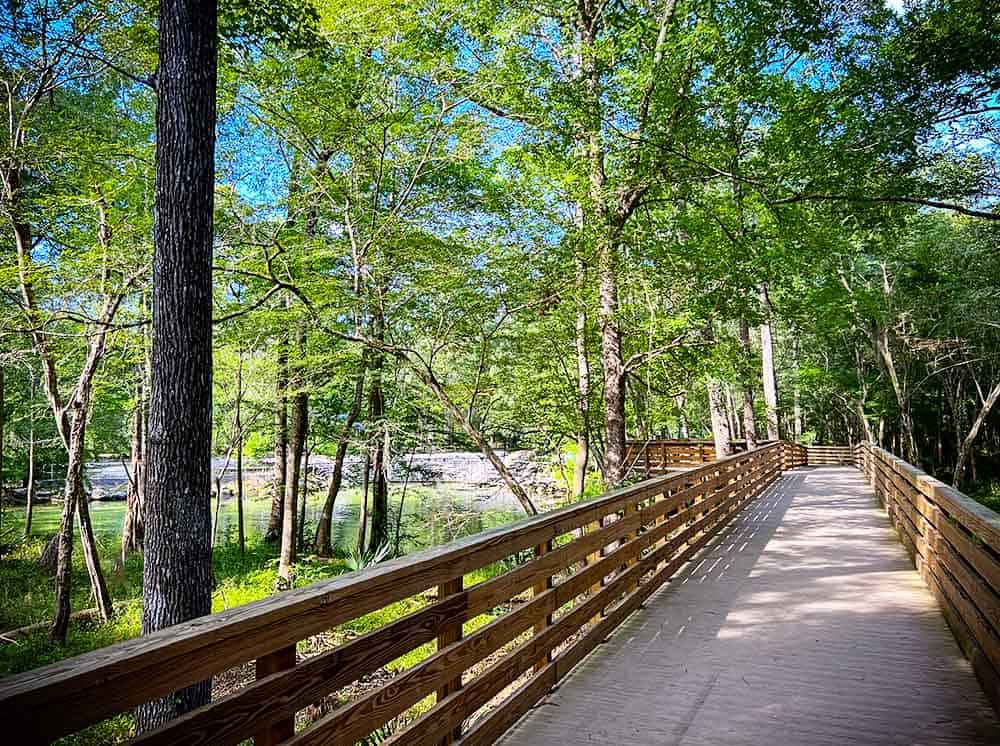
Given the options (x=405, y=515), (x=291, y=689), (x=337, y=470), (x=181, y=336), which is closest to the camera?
(x=291, y=689)

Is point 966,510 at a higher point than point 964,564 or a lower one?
higher

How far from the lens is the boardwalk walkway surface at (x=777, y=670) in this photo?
10.5 feet

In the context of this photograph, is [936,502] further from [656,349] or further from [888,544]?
[656,349]

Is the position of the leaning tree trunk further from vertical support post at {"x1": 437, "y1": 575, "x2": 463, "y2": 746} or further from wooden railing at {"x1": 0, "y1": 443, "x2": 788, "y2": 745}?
vertical support post at {"x1": 437, "y1": 575, "x2": 463, "y2": 746}

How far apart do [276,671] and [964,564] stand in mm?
4220

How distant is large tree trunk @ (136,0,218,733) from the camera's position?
13.3 feet

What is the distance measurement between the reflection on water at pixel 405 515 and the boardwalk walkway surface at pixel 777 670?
8.56 meters

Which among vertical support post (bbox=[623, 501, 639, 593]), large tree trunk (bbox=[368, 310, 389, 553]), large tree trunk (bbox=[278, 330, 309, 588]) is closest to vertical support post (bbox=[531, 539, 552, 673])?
vertical support post (bbox=[623, 501, 639, 593])

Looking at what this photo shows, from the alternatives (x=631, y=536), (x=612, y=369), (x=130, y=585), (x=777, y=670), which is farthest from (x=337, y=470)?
(x=777, y=670)

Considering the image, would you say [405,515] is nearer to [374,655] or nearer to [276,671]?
[374,655]

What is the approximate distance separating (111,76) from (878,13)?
392 inches

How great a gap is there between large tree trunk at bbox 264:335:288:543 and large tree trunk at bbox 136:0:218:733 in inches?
346

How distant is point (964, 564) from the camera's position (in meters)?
4.30

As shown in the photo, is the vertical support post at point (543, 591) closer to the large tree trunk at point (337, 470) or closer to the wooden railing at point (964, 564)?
the wooden railing at point (964, 564)
